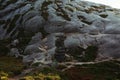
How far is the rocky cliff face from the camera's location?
54.7 meters

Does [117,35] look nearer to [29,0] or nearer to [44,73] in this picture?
Result: [44,73]

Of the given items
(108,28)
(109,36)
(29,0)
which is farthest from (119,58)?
(29,0)

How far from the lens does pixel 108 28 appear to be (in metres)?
61.9

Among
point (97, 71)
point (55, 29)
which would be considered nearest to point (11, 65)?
point (97, 71)

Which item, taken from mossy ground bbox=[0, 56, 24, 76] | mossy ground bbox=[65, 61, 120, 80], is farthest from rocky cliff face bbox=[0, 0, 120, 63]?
mossy ground bbox=[65, 61, 120, 80]

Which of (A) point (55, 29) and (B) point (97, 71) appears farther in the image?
(A) point (55, 29)

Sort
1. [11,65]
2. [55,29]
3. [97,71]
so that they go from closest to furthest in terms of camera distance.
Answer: [97,71]
[11,65]
[55,29]

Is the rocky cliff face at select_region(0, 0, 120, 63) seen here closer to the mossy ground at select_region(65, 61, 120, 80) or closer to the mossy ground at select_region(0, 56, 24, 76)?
the mossy ground at select_region(0, 56, 24, 76)

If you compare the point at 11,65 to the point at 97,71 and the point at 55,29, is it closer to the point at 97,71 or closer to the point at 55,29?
the point at 97,71

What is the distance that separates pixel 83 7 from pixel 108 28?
1559 centimetres

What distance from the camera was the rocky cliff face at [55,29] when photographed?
54719 millimetres

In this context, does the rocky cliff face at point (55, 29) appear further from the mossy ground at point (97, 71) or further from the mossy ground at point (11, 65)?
the mossy ground at point (97, 71)

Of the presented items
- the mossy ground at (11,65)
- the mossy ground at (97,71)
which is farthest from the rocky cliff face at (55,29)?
the mossy ground at (97,71)

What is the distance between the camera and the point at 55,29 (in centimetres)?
6425
